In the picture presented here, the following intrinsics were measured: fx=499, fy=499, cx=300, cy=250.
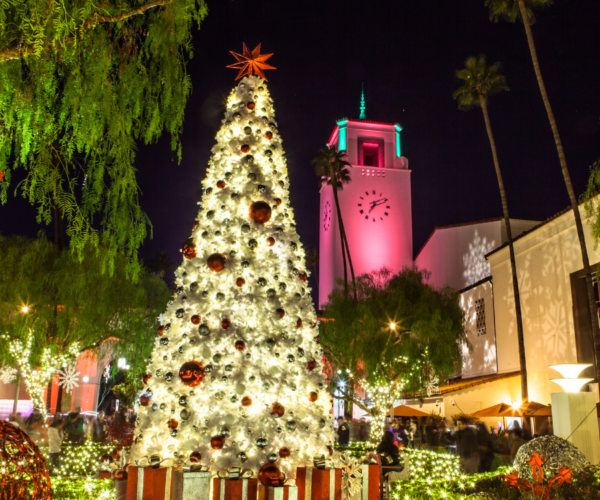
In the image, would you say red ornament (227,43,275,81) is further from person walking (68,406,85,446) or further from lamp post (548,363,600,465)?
person walking (68,406,85,446)

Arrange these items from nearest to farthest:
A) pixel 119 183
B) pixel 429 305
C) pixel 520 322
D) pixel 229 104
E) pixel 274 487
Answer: pixel 274 487, pixel 119 183, pixel 229 104, pixel 520 322, pixel 429 305

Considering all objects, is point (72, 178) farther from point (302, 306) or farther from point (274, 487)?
point (274, 487)

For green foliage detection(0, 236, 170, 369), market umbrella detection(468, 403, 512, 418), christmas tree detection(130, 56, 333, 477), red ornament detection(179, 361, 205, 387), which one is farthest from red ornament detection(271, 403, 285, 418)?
market umbrella detection(468, 403, 512, 418)

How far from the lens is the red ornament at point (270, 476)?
205 inches

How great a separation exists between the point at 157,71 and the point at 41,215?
2137 millimetres

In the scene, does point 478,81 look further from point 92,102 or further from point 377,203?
point 92,102

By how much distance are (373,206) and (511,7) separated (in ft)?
65.0

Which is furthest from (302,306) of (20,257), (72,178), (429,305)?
(429,305)

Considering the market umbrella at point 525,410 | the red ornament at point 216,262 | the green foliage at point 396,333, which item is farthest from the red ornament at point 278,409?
the green foliage at point 396,333

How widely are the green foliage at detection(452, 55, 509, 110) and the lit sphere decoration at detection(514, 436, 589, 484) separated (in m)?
19.3

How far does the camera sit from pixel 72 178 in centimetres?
535

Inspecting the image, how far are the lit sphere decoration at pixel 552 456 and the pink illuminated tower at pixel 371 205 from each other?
29.3 meters

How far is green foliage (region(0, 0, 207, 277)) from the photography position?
15.9ft

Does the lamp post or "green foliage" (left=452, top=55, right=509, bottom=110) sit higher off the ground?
"green foliage" (left=452, top=55, right=509, bottom=110)
